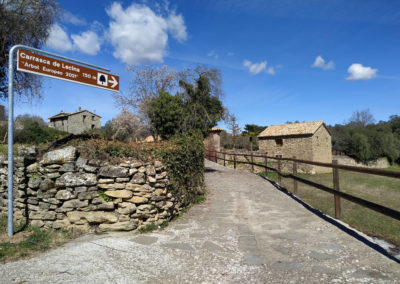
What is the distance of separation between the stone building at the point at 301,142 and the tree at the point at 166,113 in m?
19.9

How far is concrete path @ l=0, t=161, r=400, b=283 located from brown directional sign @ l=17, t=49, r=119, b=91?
2.56 meters

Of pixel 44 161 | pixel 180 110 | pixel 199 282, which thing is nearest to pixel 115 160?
pixel 44 161

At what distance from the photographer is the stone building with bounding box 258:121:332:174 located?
27422mm

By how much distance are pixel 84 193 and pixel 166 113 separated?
785 cm

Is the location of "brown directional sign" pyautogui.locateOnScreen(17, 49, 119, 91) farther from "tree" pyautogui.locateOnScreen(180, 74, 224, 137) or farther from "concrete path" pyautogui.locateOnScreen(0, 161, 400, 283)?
"tree" pyautogui.locateOnScreen(180, 74, 224, 137)

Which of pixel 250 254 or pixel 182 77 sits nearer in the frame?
pixel 250 254

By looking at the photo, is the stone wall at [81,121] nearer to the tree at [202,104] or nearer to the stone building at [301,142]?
the tree at [202,104]

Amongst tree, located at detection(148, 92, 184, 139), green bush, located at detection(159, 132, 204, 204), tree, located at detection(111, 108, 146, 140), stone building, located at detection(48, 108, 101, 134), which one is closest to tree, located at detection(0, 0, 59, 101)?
tree, located at detection(148, 92, 184, 139)

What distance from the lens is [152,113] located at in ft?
39.6

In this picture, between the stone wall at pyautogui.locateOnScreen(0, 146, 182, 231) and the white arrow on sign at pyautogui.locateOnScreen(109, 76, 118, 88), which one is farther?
the white arrow on sign at pyautogui.locateOnScreen(109, 76, 118, 88)

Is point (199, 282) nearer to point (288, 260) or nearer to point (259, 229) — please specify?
point (288, 260)

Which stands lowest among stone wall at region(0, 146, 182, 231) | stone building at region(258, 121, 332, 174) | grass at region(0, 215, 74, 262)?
grass at region(0, 215, 74, 262)

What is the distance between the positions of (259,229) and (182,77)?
1192 centimetres

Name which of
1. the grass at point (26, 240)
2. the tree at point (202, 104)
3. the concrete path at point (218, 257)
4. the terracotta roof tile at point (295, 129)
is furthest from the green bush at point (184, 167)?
the terracotta roof tile at point (295, 129)
